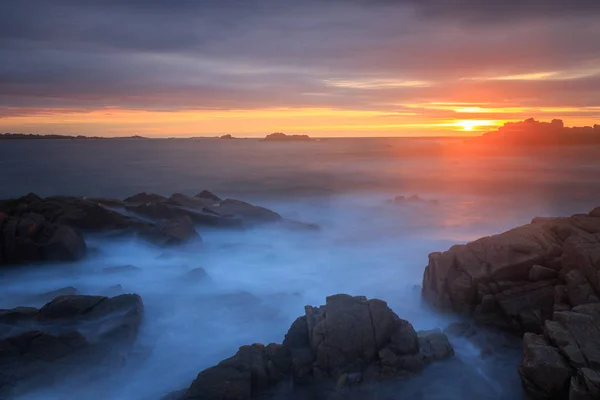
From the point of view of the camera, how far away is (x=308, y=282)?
17.2 m

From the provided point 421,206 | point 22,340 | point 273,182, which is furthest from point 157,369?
point 273,182

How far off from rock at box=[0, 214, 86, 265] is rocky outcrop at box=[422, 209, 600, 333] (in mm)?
13855

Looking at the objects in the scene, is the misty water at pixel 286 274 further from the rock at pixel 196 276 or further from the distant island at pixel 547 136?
the distant island at pixel 547 136

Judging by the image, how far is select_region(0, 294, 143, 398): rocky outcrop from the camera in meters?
9.62

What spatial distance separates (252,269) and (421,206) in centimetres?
1846

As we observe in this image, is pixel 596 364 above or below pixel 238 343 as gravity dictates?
above

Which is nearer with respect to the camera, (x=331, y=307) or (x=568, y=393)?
(x=568, y=393)

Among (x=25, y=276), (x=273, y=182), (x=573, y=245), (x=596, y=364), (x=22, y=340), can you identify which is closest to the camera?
(x=596, y=364)

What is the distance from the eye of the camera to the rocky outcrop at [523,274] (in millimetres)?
10602

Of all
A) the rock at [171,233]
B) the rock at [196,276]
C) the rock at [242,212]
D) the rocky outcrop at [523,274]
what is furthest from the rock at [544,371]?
the rock at [242,212]

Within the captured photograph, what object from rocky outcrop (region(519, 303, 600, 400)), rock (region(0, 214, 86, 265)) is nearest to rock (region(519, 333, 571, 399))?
rocky outcrop (region(519, 303, 600, 400))

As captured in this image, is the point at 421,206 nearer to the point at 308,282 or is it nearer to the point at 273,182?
the point at 308,282

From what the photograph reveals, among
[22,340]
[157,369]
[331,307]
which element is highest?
[331,307]

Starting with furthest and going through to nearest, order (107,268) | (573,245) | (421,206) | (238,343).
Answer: (421,206), (107,268), (238,343), (573,245)
